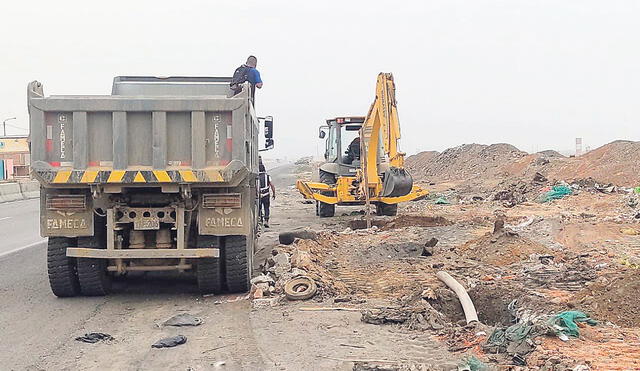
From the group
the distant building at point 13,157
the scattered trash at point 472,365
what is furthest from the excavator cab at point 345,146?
the distant building at point 13,157

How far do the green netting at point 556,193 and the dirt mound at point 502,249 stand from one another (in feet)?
43.0

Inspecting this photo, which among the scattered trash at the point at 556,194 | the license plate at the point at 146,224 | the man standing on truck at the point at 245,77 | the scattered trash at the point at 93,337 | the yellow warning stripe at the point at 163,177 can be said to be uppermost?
the man standing on truck at the point at 245,77

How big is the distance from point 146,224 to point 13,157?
47394 millimetres

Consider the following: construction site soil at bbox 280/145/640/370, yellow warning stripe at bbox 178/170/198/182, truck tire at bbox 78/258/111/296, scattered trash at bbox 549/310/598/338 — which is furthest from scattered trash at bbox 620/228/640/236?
truck tire at bbox 78/258/111/296

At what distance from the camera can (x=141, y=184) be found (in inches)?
332

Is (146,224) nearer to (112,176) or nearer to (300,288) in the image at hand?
(112,176)

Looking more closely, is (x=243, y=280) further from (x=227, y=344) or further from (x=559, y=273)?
(x=559, y=273)

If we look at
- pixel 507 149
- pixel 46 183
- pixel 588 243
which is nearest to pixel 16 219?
pixel 46 183

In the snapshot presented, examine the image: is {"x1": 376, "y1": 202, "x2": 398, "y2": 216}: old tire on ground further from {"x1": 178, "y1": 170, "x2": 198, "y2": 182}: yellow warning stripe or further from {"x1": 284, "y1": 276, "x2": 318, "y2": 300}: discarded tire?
{"x1": 178, "y1": 170, "x2": 198, "y2": 182}: yellow warning stripe

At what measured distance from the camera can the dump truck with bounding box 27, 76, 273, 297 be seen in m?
8.41

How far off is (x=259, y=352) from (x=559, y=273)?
481 cm

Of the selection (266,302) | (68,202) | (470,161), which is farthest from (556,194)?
(470,161)

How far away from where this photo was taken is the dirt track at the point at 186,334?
6.17 meters

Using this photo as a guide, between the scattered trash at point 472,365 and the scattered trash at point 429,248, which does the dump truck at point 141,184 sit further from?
the scattered trash at point 472,365
